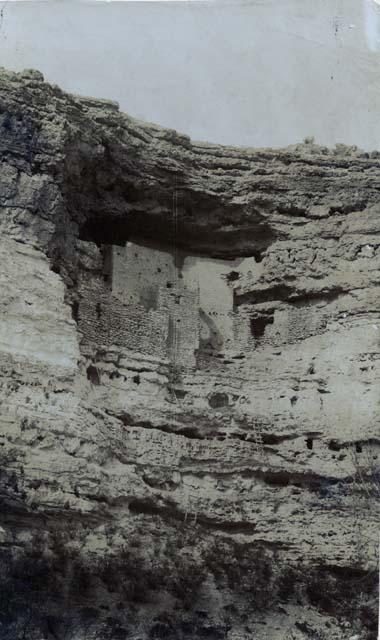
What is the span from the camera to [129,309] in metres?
19.7

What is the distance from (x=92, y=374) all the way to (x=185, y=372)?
5.24 ft

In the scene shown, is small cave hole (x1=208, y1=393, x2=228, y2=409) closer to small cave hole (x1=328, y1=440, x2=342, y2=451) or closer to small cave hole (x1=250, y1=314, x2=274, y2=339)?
small cave hole (x1=250, y1=314, x2=274, y2=339)

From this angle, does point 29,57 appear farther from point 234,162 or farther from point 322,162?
point 322,162

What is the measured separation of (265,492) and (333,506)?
1.03 meters

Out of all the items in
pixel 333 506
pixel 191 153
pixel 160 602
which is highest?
pixel 191 153

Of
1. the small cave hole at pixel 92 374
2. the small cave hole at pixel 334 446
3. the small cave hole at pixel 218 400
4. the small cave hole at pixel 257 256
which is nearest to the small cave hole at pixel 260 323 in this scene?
the small cave hole at pixel 257 256

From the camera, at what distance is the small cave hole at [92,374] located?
18.8 metres

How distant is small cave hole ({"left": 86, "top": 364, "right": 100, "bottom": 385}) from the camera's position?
18.8 meters

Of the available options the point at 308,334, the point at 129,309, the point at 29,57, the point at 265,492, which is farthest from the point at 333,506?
the point at 29,57

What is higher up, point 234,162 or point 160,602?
point 234,162

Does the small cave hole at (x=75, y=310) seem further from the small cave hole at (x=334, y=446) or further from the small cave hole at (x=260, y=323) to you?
the small cave hole at (x=334, y=446)

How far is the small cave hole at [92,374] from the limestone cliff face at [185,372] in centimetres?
4

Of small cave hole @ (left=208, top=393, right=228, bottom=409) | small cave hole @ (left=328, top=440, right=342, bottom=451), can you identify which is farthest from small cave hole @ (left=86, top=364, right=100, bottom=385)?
small cave hole @ (left=328, top=440, right=342, bottom=451)

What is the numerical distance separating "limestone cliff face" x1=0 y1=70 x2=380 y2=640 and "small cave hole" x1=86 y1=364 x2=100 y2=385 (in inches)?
1.5
